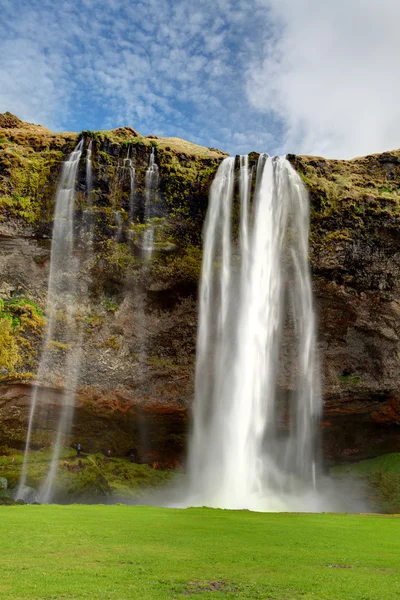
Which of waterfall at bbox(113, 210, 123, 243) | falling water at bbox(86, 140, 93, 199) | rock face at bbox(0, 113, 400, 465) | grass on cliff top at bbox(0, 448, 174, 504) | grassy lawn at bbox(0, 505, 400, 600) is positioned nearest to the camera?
grassy lawn at bbox(0, 505, 400, 600)

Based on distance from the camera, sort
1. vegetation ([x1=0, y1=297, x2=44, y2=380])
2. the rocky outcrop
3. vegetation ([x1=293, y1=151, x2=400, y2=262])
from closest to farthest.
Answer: vegetation ([x1=0, y1=297, x2=44, y2=380]) → the rocky outcrop → vegetation ([x1=293, y1=151, x2=400, y2=262])

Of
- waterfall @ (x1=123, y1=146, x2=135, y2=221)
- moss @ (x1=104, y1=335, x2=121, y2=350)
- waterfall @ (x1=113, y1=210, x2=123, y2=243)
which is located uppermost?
waterfall @ (x1=123, y1=146, x2=135, y2=221)

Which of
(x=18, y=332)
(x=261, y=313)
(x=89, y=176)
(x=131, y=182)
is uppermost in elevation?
(x=89, y=176)

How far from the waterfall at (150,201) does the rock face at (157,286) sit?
0.37 meters

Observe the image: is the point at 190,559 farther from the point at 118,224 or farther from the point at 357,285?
the point at 118,224

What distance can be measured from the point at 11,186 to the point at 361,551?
98.2ft

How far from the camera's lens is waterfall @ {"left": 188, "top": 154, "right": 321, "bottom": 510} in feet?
105

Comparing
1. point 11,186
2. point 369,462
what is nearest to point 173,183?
point 11,186

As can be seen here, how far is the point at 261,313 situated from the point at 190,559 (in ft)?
72.8

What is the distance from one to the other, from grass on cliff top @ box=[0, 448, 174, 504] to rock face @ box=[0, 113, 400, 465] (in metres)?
1.48

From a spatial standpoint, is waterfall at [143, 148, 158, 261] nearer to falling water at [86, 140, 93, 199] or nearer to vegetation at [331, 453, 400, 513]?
falling water at [86, 140, 93, 199]

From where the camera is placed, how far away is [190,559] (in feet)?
36.9

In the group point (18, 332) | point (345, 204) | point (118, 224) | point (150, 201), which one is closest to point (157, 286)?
point (118, 224)

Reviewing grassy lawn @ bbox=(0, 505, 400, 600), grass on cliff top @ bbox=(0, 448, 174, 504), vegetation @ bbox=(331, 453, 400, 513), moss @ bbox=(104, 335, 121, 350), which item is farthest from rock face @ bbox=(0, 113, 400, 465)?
grassy lawn @ bbox=(0, 505, 400, 600)
